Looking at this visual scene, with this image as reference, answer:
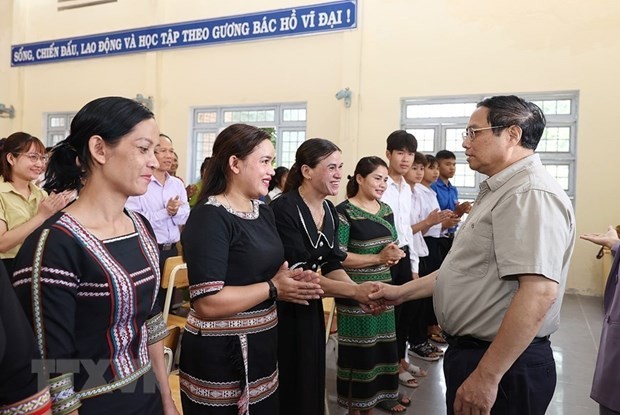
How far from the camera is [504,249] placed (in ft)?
4.66

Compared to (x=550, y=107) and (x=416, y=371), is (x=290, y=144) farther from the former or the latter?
(x=416, y=371)

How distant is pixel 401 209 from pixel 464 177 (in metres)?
4.04

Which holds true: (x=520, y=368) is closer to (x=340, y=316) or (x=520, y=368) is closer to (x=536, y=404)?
(x=536, y=404)

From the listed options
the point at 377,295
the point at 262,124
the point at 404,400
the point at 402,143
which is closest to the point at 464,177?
the point at 262,124

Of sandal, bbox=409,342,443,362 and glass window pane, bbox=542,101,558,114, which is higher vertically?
glass window pane, bbox=542,101,558,114

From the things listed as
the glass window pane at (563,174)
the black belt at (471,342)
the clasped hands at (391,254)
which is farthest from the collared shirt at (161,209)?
the glass window pane at (563,174)

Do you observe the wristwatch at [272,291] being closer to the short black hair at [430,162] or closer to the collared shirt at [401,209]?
the collared shirt at [401,209]

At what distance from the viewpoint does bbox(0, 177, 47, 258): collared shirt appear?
2785 millimetres

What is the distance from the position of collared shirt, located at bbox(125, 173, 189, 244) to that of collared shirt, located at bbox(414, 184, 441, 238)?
2066mm

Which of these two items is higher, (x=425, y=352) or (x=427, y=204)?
(x=427, y=204)

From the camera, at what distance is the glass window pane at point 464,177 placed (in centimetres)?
715

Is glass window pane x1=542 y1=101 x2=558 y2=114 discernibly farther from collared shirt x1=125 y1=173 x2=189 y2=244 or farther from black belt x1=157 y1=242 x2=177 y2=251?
black belt x1=157 y1=242 x2=177 y2=251

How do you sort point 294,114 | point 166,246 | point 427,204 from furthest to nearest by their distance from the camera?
point 294,114 → point 427,204 → point 166,246

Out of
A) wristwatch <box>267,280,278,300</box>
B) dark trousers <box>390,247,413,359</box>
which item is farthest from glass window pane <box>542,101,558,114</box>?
wristwatch <box>267,280,278,300</box>
